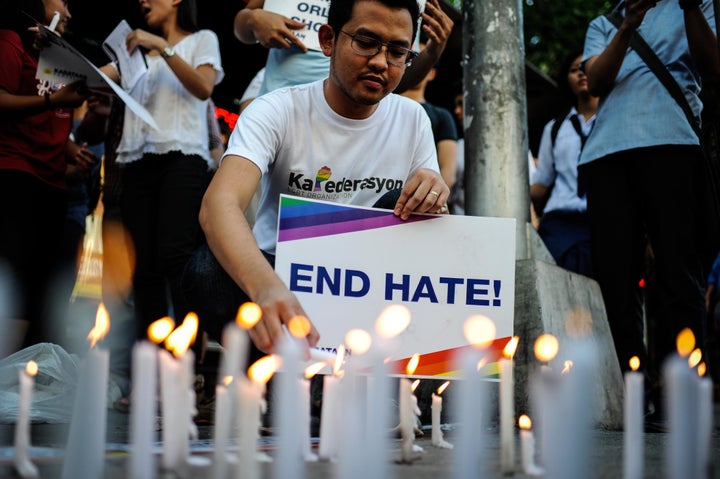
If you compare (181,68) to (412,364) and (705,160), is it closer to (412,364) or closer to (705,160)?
(412,364)

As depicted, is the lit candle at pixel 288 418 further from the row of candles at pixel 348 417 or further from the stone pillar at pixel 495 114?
the stone pillar at pixel 495 114

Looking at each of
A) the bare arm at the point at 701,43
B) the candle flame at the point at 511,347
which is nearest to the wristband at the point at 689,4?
the bare arm at the point at 701,43

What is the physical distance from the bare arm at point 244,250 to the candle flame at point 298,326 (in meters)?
0.02

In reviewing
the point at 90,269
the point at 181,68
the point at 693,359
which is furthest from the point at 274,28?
the point at 90,269

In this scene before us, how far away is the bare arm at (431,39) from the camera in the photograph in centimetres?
399

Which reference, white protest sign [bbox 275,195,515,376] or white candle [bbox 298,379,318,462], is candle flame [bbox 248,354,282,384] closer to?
white candle [bbox 298,379,318,462]

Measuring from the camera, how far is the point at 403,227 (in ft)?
10.1

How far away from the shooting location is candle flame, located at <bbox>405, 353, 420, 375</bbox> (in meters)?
2.94

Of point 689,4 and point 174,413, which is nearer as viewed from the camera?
point 174,413

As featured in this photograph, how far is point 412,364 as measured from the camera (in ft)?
9.73

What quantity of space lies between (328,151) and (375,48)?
0.46m

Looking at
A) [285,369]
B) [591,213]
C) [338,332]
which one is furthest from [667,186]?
[285,369]

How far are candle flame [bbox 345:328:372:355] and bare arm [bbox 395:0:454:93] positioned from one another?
1659 mm

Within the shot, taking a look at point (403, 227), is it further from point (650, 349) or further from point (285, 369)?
point (650, 349)
